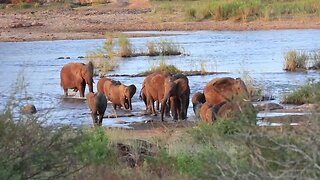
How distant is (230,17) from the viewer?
160 feet

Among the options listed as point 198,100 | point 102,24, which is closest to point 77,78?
point 198,100

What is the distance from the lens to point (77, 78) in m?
23.6

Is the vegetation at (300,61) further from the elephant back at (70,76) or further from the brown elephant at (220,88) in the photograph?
the brown elephant at (220,88)

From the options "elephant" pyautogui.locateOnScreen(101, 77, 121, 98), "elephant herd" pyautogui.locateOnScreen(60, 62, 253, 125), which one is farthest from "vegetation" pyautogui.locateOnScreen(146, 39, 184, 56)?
"elephant herd" pyautogui.locateOnScreen(60, 62, 253, 125)

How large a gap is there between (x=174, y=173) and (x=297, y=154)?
11.6 ft

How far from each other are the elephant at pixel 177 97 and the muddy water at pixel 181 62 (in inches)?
15.6

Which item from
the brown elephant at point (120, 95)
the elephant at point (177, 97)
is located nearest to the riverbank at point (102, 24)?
the brown elephant at point (120, 95)

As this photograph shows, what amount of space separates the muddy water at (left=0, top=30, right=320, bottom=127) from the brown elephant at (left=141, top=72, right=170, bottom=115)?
1.39ft

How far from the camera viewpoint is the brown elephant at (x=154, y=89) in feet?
63.7

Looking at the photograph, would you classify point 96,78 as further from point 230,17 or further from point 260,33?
point 230,17

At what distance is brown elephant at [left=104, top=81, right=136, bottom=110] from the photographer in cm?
1992

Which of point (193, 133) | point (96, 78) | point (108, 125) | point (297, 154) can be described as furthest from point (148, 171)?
point (96, 78)

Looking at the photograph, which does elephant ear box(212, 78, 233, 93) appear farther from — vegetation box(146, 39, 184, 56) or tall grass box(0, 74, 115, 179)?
vegetation box(146, 39, 184, 56)

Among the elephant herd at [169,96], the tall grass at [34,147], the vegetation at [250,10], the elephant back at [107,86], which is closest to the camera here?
the tall grass at [34,147]
